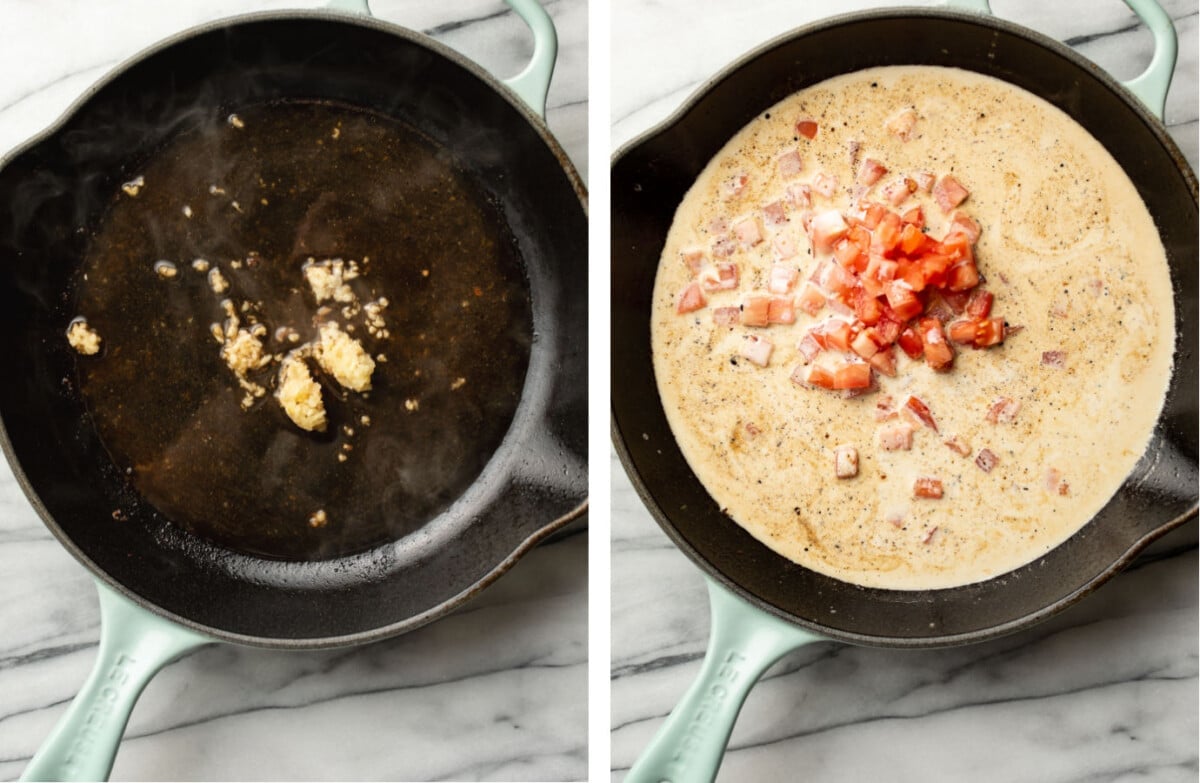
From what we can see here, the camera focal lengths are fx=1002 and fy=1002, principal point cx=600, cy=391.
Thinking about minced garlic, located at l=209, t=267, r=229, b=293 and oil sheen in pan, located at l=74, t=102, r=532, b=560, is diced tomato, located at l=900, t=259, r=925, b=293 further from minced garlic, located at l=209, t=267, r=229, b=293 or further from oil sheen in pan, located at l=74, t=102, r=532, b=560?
minced garlic, located at l=209, t=267, r=229, b=293

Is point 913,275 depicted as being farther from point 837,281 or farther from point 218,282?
point 218,282

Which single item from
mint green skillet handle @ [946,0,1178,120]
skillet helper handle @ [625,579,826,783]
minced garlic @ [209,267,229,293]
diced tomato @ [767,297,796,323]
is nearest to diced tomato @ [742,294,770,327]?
diced tomato @ [767,297,796,323]

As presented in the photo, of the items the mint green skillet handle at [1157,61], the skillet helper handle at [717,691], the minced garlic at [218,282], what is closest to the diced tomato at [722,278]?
the skillet helper handle at [717,691]

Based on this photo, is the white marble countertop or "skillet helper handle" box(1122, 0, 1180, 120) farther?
the white marble countertop

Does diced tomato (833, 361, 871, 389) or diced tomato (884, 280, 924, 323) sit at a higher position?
diced tomato (884, 280, 924, 323)

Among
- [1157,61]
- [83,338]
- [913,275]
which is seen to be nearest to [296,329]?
[83,338]

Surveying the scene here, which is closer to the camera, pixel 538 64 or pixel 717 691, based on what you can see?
pixel 717 691
